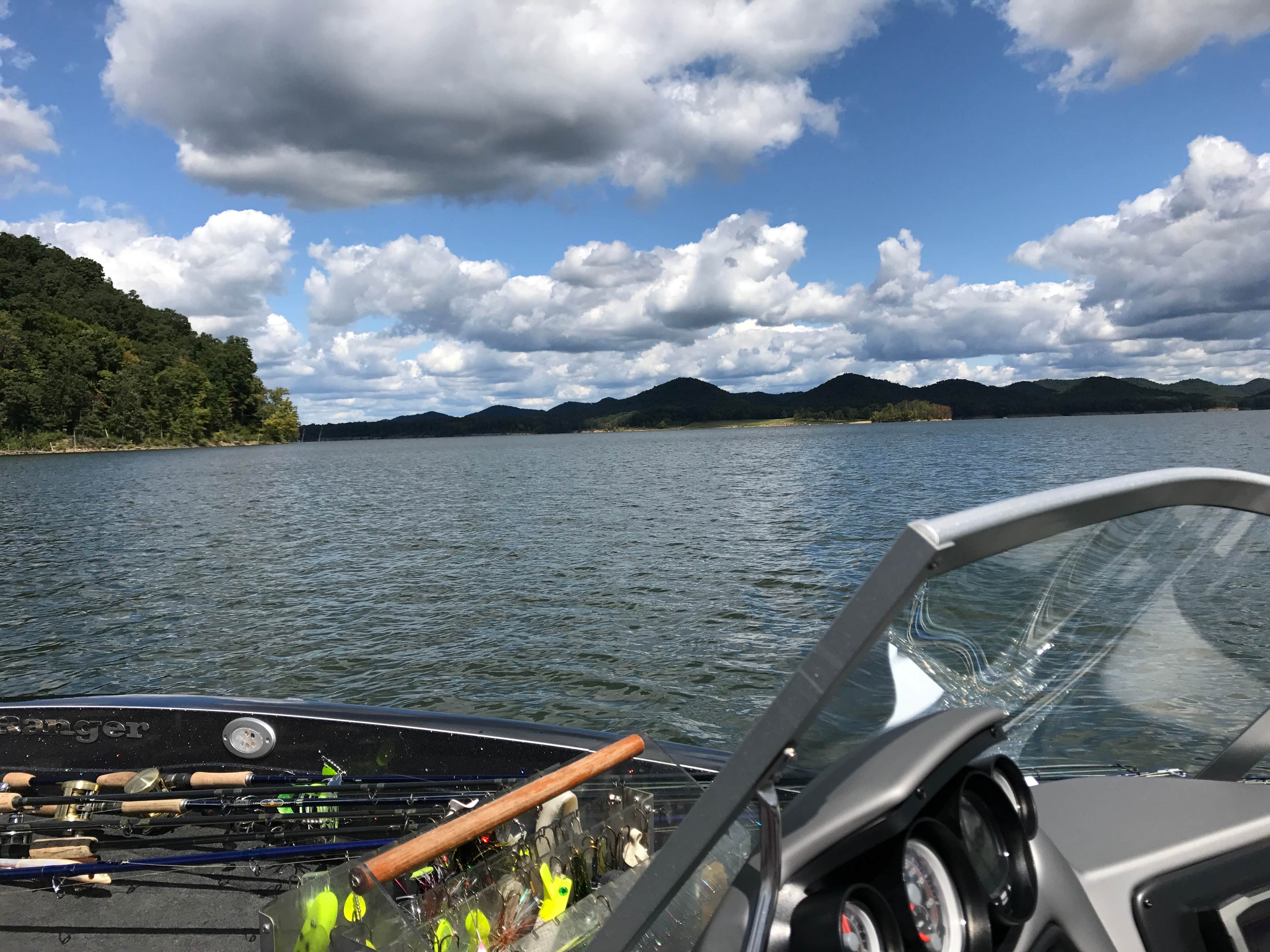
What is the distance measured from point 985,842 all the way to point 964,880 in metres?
0.20

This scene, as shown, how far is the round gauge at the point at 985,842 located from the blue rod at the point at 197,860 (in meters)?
2.99

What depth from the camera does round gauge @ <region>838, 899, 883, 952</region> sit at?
1.69 meters

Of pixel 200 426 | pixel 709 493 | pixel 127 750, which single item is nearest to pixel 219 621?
pixel 127 750

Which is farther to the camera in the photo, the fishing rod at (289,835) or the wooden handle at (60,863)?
the wooden handle at (60,863)

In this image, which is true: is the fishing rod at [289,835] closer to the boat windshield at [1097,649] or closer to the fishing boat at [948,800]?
the fishing boat at [948,800]

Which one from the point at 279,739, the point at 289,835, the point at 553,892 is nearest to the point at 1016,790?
the point at 553,892

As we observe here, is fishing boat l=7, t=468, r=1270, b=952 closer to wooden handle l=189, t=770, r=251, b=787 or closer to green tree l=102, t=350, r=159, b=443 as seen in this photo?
wooden handle l=189, t=770, r=251, b=787

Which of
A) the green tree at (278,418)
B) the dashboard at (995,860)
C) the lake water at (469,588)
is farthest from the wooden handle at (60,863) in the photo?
the green tree at (278,418)

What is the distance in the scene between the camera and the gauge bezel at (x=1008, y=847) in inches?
77.8

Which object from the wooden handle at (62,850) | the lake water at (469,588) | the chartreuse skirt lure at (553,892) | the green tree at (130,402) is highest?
the green tree at (130,402)

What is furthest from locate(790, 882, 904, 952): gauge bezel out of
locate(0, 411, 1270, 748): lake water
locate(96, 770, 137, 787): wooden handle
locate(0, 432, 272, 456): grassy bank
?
locate(0, 432, 272, 456): grassy bank

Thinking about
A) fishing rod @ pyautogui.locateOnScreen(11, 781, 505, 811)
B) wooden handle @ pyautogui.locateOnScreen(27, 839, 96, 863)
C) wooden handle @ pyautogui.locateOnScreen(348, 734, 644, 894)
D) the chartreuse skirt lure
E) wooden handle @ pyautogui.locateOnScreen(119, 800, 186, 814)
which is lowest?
wooden handle @ pyautogui.locateOnScreen(27, 839, 96, 863)

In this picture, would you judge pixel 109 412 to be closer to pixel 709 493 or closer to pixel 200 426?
pixel 200 426

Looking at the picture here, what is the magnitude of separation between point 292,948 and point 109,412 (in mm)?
156105
